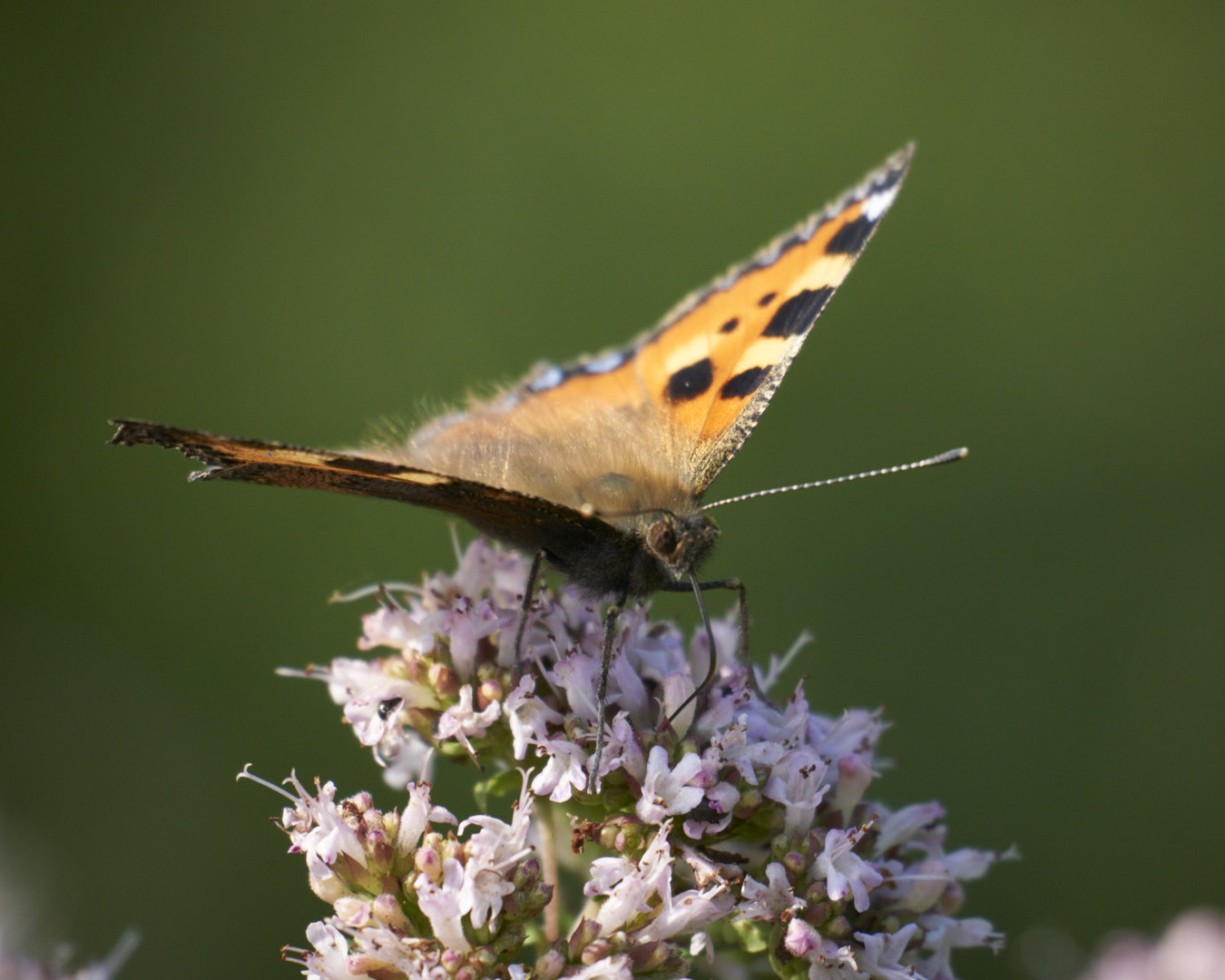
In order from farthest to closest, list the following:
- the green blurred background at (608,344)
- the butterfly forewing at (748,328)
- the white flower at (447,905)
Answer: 1. the green blurred background at (608,344)
2. the butterfly forewing at (748,328)
3. the white flower at (447,905)

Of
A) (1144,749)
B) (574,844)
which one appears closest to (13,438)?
(574,844)

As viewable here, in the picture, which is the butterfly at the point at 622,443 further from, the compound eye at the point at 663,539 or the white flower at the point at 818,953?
the white flower at the point at 818,953

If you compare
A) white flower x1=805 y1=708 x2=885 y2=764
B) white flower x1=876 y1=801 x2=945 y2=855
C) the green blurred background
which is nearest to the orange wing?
white flower x1=805 y1=708 x2=885 y2=764

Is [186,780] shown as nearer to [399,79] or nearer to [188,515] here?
[188,515]

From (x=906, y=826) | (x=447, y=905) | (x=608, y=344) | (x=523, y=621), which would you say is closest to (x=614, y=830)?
(x=447, y=905)

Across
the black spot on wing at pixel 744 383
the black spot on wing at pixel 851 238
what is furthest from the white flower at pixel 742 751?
the black spot on wing at pixel 851 238
